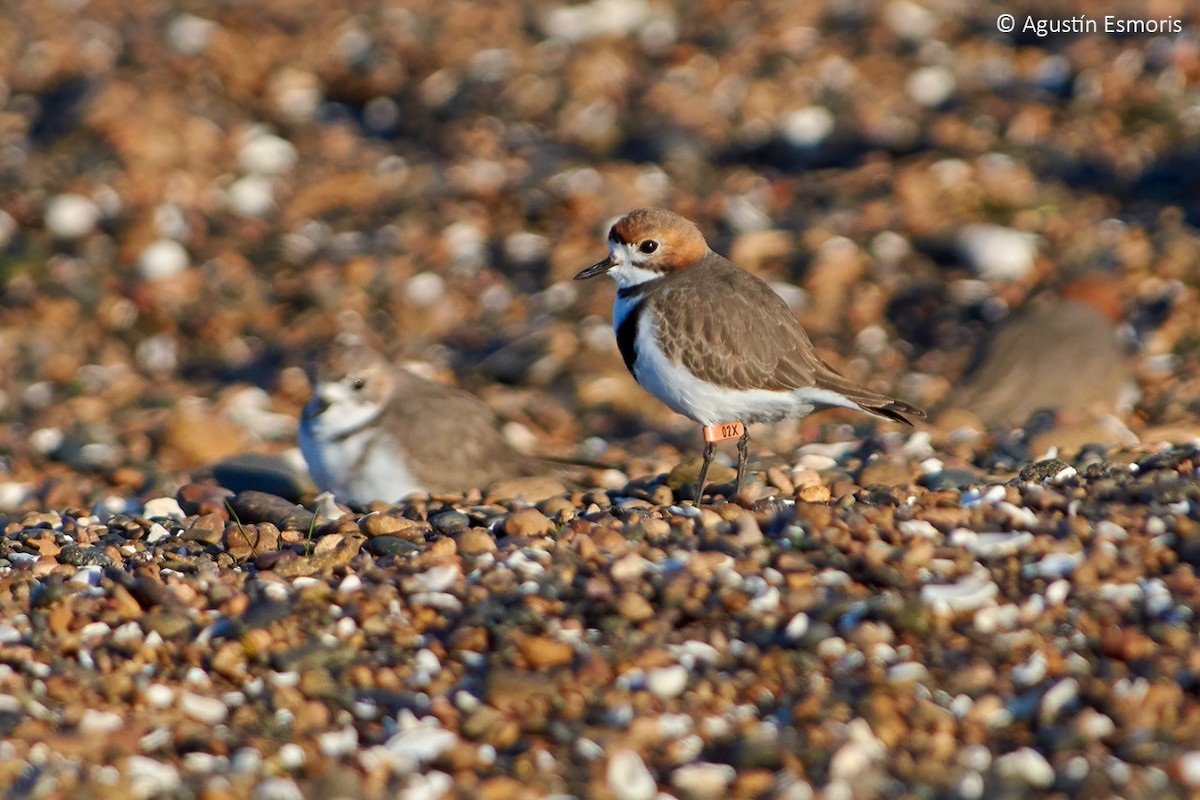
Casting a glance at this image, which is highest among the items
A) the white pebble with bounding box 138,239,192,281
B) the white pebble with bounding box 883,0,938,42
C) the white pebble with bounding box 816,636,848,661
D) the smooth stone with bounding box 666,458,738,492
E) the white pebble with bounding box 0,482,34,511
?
the white pebble with bounding box 883,0,938,42

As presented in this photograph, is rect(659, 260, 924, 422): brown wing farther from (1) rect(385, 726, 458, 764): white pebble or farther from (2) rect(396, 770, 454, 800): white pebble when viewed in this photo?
(2) rect(396, 770, 454, 800): white pebble

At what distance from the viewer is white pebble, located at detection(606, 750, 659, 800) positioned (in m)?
3.38

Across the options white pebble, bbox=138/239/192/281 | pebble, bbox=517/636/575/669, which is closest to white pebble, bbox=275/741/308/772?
pebble, bbox=517/636/575/669

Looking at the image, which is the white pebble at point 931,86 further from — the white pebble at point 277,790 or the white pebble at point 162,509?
the white pebble at point 277,790

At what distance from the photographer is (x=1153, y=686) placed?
364 centimetres

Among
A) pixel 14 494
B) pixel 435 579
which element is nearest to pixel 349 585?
pixel 435 579

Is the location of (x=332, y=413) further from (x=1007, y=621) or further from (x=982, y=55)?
(x=982, y=55)

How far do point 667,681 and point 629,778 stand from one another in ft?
1.35

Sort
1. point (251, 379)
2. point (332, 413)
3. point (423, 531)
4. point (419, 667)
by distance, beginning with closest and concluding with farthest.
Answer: point (419, 667) < point (423, 531) < point (332, 413) < point (251, 379)

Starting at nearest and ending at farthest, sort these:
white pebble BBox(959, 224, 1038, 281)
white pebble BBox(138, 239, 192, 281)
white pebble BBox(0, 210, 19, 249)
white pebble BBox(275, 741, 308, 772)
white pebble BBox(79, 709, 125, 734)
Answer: white pebble BBox(275, 741, 308, 772) → white pebble BBox(79, 709, 125, 734) → white pebble BBox(959, 224, 1038, 281) → white pebble BBox(138, 239, 192, 281) → white pebble BBox(0, 210, 19, 249)

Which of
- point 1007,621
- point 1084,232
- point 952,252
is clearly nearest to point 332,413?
point 1007,621

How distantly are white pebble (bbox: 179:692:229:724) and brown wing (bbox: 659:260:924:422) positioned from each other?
236 centimetres

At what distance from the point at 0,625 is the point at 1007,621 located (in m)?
2.83

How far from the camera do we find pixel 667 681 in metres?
3.78
